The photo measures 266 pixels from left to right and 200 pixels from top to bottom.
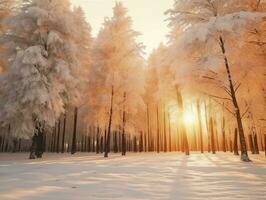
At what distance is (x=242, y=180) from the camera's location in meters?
7.11

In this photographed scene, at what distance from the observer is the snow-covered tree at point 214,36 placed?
12109 millimetres

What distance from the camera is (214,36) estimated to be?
1306 cm

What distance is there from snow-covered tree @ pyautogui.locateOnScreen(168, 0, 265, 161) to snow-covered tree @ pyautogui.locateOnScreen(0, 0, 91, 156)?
318 inches

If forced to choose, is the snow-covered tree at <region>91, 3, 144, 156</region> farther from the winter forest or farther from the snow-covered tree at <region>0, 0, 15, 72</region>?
the snow-covered tree at <region>0, 0, 15, 72</region>

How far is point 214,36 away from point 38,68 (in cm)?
1136

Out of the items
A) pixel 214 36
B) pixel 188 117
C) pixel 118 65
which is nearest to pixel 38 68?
pixel 118 65

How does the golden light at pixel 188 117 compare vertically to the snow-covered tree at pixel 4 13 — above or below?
below

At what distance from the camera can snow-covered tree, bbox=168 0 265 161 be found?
477 inches

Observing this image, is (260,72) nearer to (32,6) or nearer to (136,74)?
(136,74)

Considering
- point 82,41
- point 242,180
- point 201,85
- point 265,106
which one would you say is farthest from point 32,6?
point 242,180

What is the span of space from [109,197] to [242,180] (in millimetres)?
4001

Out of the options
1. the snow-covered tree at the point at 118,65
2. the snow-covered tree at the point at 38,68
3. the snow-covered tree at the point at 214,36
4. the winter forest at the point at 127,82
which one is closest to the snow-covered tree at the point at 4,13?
the winter forest at the point at 127,82

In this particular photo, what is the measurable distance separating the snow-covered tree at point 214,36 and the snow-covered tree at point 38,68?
8.08 meters

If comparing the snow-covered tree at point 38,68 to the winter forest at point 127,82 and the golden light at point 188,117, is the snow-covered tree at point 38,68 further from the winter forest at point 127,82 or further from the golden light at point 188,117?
the golden light at point 188,117
